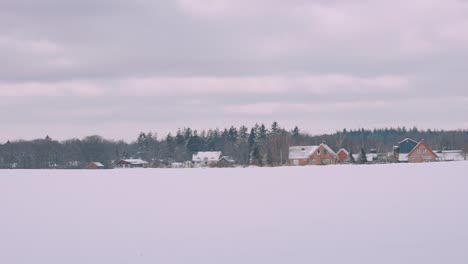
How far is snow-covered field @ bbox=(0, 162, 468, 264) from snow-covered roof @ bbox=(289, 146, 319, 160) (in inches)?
2785

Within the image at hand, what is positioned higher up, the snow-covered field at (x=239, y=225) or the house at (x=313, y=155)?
the house at (x=313, y=155)

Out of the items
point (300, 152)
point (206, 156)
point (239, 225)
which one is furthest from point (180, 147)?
point (239, 225)

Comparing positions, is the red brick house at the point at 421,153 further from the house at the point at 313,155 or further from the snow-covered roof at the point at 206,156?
the snow-covered roof at the point at 206,156

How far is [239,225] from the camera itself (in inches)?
520

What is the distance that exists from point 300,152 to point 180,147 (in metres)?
48.5

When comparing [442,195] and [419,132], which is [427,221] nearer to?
[442,195]

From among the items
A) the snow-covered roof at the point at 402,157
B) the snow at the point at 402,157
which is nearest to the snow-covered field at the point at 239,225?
the snow at the point at 402,157

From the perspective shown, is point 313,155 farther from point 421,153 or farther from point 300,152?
point 421,153

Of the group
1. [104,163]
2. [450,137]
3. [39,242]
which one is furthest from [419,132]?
[39,242]

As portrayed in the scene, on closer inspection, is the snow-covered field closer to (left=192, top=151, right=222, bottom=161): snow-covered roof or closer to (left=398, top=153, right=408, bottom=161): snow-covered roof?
(left=398, top=153, right=408, bottom=161): snow-covered roof

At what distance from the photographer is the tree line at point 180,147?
→ 316 feet

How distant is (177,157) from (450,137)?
260 ft

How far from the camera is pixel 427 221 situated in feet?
42.4

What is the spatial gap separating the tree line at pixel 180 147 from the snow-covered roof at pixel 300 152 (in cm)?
103
